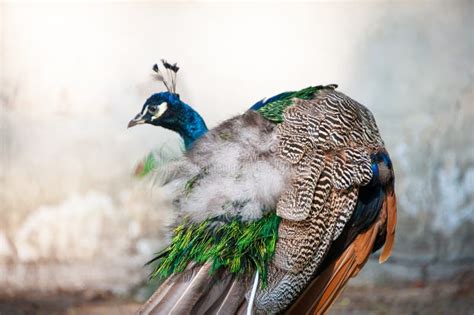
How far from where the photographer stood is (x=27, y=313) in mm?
2826

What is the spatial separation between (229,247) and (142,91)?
1436 millimetres

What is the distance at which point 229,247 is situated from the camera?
1.43 metres

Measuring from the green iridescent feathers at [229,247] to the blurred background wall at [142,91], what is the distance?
1.31m

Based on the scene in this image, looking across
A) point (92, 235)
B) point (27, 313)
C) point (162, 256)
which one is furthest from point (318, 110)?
point (27, 313)

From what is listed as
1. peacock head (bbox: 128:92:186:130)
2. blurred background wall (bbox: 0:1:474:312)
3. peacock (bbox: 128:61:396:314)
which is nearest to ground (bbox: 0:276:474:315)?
blurred background wall (bbox: 0:1:474:312)

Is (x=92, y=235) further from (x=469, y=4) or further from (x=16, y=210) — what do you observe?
(x=469, y=4)

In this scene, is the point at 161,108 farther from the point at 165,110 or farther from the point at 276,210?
the point at 276,210

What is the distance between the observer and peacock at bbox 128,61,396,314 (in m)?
1.42

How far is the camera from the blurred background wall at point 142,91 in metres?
2.75

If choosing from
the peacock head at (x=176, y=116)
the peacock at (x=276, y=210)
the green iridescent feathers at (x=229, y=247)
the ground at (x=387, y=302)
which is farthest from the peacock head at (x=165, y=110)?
the ground at (x=387, y=302)

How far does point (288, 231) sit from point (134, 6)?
1.55m

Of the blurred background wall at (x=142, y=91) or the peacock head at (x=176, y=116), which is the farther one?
the blurred background wall at (x=142, y=91)

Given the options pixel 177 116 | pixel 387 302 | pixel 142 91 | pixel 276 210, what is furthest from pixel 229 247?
pixel 387 302

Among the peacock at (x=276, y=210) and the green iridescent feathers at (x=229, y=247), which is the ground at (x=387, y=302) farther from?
the green iridescent feathers at (x=229, y=247)
